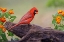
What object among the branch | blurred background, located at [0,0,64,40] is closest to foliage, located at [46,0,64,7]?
blurred background, located at [0,0,64,40]

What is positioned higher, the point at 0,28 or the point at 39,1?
the point at 39,1

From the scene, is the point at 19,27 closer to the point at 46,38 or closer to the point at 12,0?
the point at 46,38

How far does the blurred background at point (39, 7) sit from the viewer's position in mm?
6293

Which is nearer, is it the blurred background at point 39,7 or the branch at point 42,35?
the branch at point 42,35

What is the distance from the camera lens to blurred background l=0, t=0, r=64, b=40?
20.6 ft

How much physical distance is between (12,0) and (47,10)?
52.4 inches

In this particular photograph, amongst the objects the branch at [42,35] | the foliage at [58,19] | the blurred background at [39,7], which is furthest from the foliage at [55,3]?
the branch at [42,35]

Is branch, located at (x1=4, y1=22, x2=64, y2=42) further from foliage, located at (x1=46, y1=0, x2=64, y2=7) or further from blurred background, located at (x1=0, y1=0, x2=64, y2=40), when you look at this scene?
foliage, located at (x1=46, y1=0, x2=64, y2=7)

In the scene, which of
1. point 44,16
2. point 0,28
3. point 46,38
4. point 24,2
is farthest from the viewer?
point 24,2

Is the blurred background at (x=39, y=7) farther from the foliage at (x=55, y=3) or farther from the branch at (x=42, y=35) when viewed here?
the branch at (x=42, y=35)

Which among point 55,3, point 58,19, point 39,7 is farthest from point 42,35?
point 55,3

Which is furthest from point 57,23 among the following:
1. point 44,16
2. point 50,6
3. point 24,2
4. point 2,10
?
point 24,2

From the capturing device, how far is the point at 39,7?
690 cm

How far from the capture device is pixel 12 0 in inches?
299
